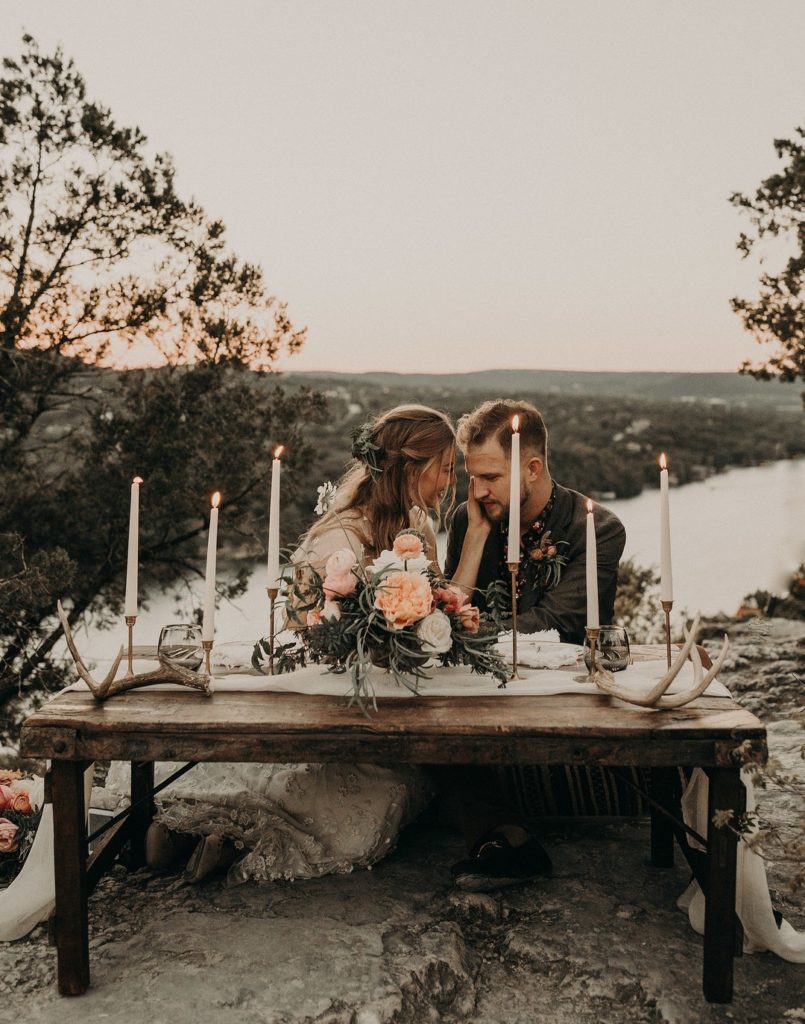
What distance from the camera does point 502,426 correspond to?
3820 mm

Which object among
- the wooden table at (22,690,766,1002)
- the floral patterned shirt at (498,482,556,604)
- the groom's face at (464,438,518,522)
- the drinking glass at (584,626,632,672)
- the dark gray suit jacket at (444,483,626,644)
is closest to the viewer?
the wooden table at (22,690,766,1002)

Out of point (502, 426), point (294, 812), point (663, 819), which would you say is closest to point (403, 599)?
point (294, 812)

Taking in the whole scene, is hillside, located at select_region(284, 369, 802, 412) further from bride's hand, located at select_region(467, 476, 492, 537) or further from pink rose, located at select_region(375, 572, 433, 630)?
pink rose, located at select_region(375, 572, 433, 630)

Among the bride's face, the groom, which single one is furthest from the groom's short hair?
the bride's face

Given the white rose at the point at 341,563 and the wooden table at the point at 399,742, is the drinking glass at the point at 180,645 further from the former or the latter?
the white rose at the point at 341,563

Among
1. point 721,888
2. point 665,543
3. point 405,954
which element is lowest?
point 405,954

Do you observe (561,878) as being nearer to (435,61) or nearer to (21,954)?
(21,954)

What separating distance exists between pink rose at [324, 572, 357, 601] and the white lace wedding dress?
1.67ft

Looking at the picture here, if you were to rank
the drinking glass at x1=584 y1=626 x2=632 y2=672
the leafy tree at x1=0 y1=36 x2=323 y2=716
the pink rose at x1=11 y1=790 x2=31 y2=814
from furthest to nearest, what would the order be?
1. the leafy tree at x1=0 y1=36 x2=323 y2=716
2. the pink rose at x1=11 y1=790 x2=31 y2=814
3. the drinking glass at x1=584 y1=626 x2=632 y2=672

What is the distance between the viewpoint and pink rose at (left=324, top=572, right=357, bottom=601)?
2305 millimetres

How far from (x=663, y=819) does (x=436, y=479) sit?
1.29m

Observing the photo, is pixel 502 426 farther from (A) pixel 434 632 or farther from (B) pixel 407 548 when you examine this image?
(A) pixel 434 632

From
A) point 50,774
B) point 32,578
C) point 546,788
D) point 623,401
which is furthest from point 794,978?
point 623,401

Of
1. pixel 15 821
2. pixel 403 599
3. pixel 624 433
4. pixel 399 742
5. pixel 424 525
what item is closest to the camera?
pixel 399 742
